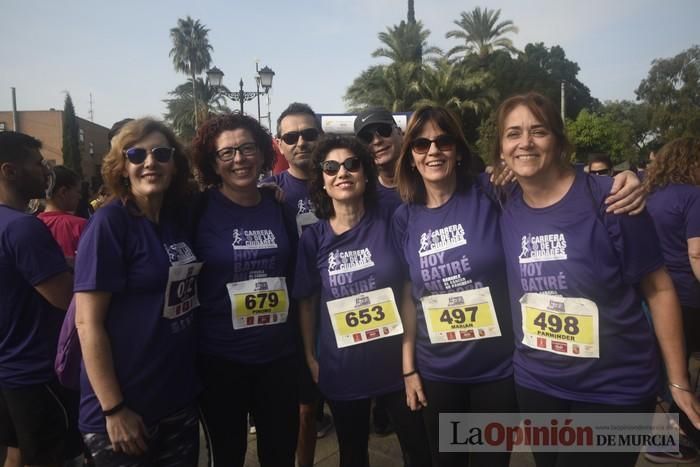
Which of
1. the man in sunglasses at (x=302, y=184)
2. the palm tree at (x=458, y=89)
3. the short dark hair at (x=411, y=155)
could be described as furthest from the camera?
the palm tree at (x=458, y=89)

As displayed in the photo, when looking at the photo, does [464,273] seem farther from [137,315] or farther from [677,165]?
[677,165]

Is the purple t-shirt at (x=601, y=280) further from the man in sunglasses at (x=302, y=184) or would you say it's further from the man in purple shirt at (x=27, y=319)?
the man in purple shirt at (x=27, y=319)

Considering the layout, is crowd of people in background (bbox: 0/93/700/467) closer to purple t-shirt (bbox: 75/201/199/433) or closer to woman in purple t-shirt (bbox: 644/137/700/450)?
purple t-shirt (bbox: 75/201/199/433)

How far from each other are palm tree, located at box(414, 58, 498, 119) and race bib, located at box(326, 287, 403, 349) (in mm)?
26899

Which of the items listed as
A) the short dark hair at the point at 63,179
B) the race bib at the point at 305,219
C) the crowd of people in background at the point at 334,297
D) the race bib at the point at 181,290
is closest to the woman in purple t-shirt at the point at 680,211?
the crowd of people in background at the point at 334,297

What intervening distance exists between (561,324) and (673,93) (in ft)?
161

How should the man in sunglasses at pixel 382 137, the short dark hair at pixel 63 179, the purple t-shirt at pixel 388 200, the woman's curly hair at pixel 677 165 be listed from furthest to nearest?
the short dark hair at pixel 63 179, the man in sunglasses at pixel 382 137, the woman's curly hair at pixel 677 165, the purple t-shirt at pixel 388 200

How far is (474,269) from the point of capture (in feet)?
7.58

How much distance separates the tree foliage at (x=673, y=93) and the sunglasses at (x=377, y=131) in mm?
39872


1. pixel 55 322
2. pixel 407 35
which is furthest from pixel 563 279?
pixel 407 35

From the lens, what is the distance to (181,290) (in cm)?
230

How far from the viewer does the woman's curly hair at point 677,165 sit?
140 inches

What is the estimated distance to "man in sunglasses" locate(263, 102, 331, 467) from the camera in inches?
131

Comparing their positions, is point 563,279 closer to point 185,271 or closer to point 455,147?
point 455,147
